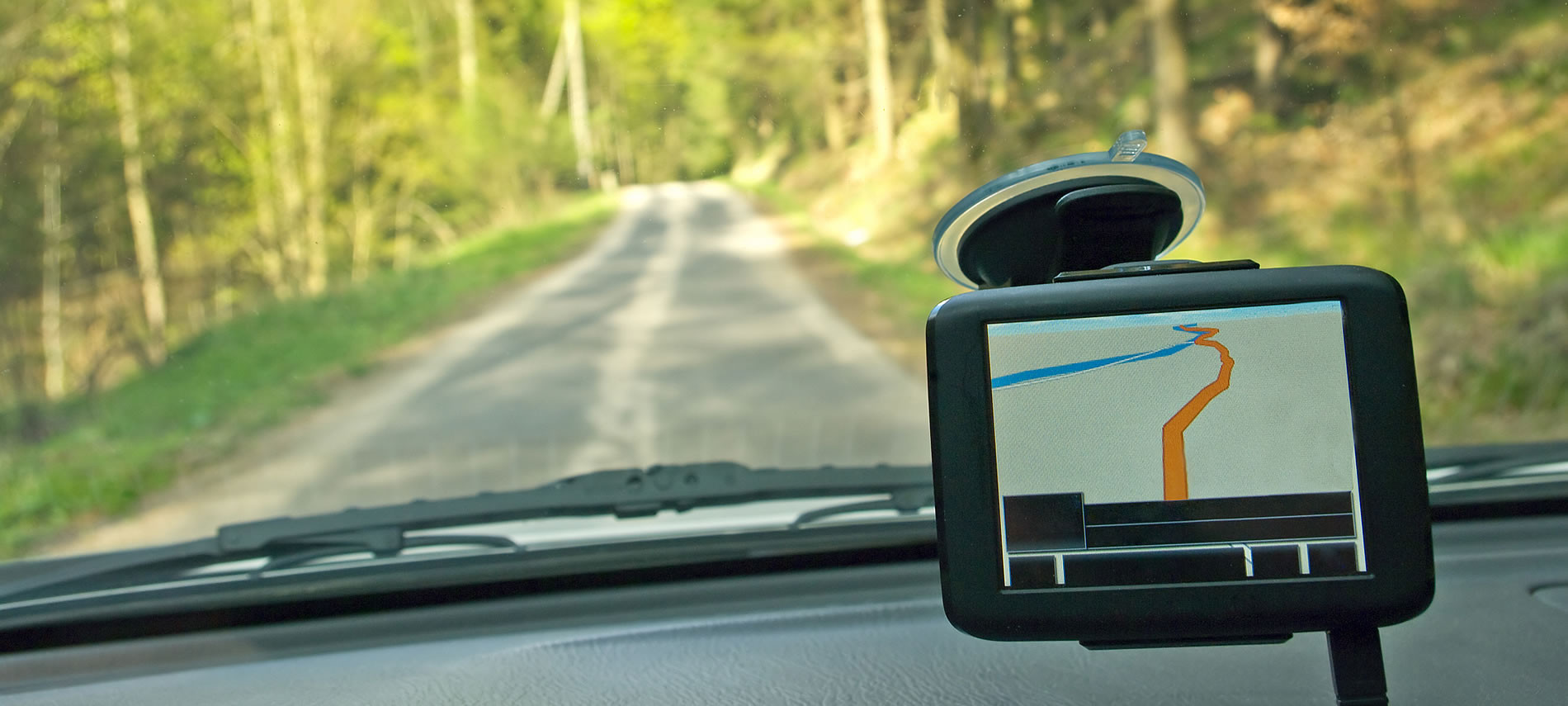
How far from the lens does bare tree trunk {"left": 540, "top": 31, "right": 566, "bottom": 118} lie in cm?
402

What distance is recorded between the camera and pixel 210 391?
5.20 m

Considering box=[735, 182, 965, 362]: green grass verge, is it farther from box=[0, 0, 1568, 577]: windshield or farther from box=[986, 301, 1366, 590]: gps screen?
box=[986, 301, 1366, 590]: gps screen

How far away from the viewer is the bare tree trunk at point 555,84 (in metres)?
4.02

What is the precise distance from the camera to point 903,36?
14.3 feet

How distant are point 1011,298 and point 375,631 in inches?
68.9

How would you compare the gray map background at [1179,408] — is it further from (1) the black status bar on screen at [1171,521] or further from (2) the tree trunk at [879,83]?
(2) the tree trunk at [879,83]

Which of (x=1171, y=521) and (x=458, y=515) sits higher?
(x=1171, y=521)

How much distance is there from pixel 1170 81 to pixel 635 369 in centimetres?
333

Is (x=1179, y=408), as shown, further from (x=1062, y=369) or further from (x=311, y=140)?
(x=311, y=140)

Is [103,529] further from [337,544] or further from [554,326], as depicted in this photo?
[337,544]

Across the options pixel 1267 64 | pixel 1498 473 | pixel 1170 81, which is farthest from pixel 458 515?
pixel 1267 64

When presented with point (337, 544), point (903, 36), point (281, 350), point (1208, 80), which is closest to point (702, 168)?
point (903, 36)

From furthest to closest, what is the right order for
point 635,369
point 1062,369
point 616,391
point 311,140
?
point 635,369 < point 616,391 < point 311,140 < point 1062,369

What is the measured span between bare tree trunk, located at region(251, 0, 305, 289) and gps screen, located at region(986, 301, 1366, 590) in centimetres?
379
